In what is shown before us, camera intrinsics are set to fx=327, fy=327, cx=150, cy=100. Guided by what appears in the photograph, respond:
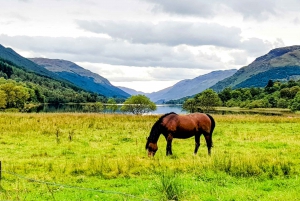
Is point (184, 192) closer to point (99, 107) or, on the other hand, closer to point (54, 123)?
point (54, 123)

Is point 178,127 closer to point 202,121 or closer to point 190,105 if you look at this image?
point 202,121

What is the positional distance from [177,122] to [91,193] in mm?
7730

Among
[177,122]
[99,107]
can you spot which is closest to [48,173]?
[177,122]

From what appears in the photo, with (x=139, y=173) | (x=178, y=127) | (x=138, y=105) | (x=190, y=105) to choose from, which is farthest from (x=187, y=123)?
(x=190, y=105)

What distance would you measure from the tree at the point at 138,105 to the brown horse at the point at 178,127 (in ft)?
331

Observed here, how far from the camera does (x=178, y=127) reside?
16.8m

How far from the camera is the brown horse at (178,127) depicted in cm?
1600

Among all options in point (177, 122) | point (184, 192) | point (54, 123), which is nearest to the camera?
point (184, 192)

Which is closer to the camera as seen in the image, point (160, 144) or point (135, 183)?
point (135, 183)

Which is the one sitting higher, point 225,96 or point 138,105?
point 225,96

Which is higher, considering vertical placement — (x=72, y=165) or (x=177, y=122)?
(x=177, y=122)

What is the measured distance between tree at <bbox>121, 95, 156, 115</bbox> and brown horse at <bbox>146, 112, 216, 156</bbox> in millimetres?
100929

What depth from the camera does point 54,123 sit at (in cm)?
3014

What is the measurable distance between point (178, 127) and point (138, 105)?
344 ft
